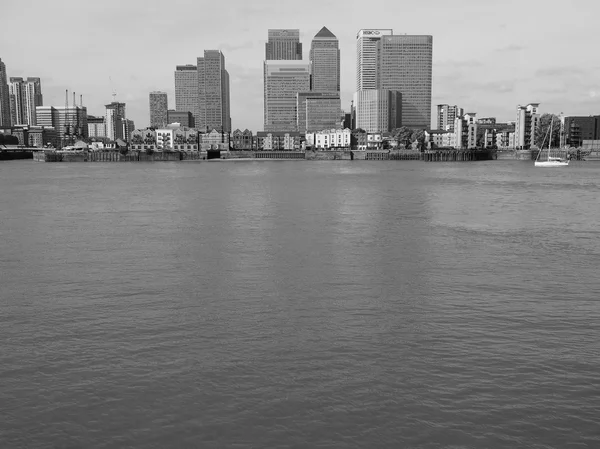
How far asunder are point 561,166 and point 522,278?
11295 cm

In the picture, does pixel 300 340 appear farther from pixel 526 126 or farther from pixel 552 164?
pixel 526 126

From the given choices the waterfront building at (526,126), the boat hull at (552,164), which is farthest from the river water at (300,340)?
the waterfront building at (526,126)

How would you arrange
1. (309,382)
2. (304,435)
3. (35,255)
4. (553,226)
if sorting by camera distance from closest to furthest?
(304,435) < (309,382) < (35,255) < (553,226)

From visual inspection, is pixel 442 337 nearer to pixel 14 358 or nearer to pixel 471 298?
pixel 471 298

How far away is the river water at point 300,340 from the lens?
916cm

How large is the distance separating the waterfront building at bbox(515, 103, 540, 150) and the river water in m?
169

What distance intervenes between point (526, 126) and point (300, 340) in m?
188

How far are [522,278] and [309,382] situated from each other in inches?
388

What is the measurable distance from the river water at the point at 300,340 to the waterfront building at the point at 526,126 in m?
169

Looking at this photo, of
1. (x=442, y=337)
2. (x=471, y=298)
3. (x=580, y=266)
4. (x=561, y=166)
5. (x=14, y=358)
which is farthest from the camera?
(x=561, y=166)

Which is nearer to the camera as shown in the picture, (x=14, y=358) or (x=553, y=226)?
(x=14, y=358)

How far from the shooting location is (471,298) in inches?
624

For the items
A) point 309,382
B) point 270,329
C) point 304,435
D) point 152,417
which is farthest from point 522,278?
point 152,417

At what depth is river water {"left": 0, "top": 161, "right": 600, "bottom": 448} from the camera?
30.0 ft
